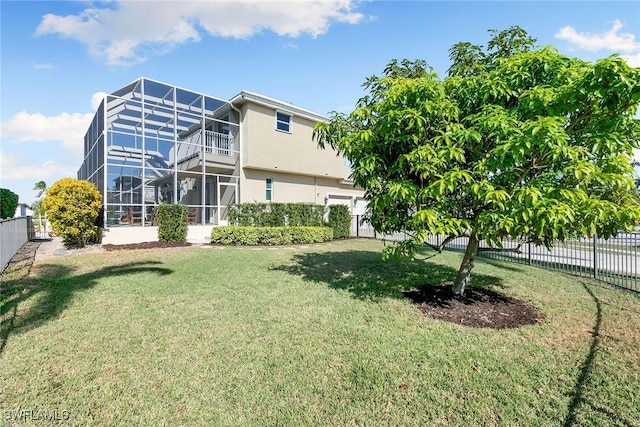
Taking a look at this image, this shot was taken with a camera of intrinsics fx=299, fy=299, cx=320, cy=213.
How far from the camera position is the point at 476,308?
5.15 meters

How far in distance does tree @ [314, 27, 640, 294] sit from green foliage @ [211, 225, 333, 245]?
8899mm

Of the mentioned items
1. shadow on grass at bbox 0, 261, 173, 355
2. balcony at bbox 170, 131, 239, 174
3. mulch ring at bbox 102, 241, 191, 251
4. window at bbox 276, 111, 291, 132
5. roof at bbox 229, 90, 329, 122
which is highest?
roof at bbox 229, 90, 329, 122

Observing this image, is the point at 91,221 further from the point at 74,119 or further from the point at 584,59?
the point at 74,119

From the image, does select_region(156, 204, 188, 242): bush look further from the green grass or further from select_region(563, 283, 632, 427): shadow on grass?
select_region(563, 283, 632, 427): shadow on grass

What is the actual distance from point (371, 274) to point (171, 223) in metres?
9.59

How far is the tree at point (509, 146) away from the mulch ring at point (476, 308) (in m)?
1.18

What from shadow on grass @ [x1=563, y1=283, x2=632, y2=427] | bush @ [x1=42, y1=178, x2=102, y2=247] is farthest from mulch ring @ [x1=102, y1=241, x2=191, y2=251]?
shadow on grass @ [x1=563, y1=283, x2=632, y2=427]

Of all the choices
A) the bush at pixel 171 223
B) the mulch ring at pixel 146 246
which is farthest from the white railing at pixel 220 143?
the mulch ring at pixel 146 246

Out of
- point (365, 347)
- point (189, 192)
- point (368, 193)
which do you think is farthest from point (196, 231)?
point (365, 347)

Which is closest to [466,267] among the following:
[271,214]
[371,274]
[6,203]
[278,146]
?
[371,274]

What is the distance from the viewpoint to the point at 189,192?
64.0 ft

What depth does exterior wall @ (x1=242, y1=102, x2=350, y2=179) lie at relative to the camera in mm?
16312

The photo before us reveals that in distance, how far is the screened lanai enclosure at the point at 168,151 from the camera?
14.7 meters

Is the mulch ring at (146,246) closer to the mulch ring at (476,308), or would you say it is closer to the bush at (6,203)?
the bush at (6,203)
